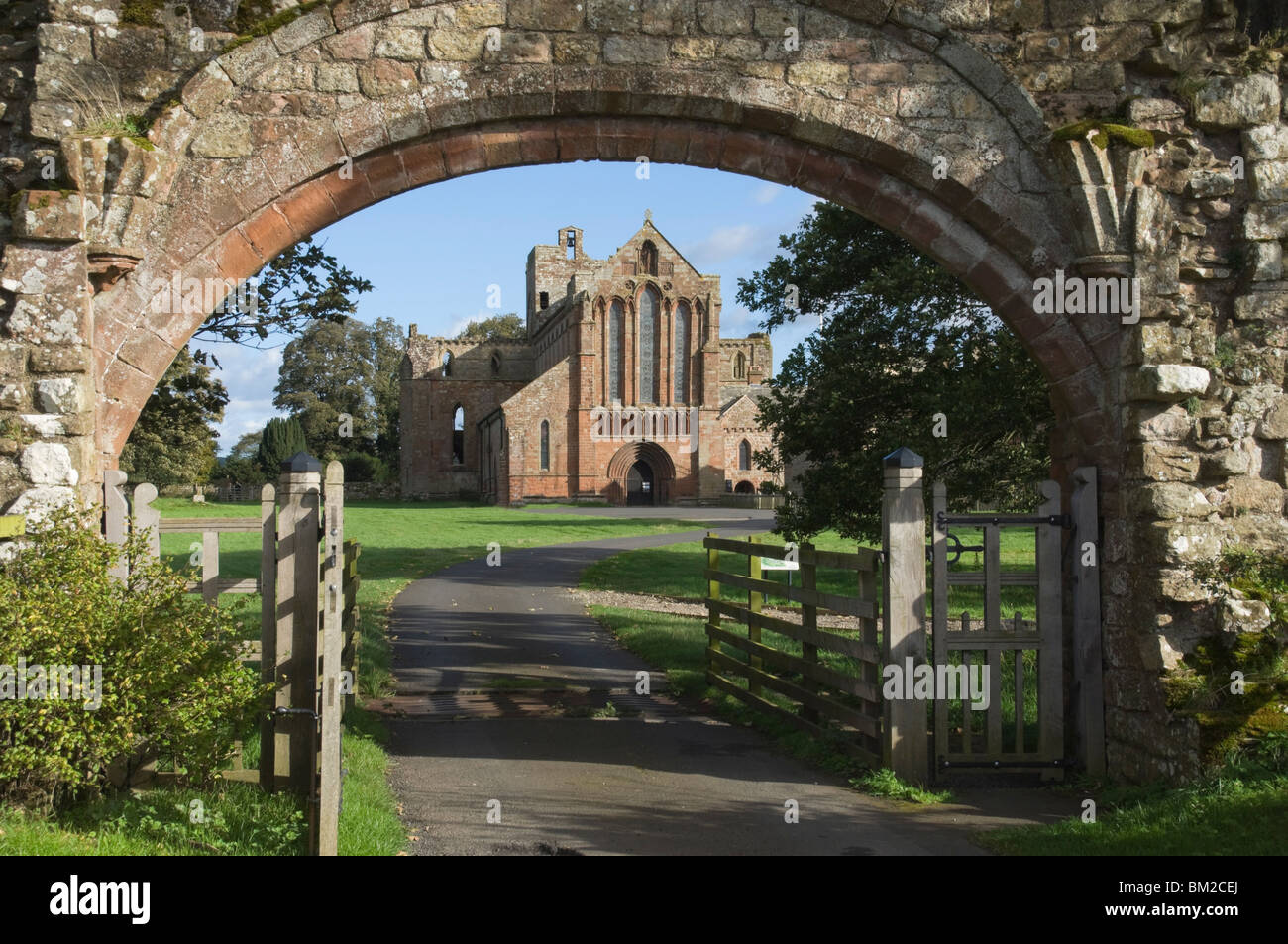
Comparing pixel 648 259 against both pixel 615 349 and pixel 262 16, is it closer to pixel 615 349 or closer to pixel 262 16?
pixel 615 349

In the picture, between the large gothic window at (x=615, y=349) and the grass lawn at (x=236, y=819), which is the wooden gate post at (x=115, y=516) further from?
the large gothic window at (x=615, y=349)

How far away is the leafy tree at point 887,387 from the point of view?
11898 millimetres

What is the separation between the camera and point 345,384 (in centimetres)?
8150

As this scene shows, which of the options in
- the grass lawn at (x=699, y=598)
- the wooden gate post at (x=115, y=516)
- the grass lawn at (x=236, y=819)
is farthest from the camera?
the grass lawn at (x=699, y=598)

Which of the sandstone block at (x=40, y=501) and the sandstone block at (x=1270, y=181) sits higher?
the sandstone block at (x=1270, y=181)

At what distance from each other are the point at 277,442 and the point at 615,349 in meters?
22.3

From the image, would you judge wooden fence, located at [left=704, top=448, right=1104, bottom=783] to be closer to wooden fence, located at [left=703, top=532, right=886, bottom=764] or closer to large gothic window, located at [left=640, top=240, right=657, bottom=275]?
wooden fence, located at [left=703, top=532, right=886, bottom=764]

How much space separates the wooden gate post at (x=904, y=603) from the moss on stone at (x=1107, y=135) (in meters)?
2.22

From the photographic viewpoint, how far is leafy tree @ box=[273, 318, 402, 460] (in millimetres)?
75562

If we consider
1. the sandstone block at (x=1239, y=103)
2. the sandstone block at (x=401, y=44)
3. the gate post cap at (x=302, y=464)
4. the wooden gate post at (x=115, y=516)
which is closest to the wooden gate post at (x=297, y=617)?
the gate post cap at (x=302, y=464)

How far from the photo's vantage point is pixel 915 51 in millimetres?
7188

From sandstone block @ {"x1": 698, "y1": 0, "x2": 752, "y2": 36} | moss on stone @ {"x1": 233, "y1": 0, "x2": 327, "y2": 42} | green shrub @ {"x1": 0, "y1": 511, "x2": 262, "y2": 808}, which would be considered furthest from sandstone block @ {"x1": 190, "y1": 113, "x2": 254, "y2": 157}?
sandstone block @ {"x1": 698, "y1": 0, "x2": 752, "y2": 36}

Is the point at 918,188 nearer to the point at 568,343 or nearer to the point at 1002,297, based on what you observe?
the point at 1002,297
